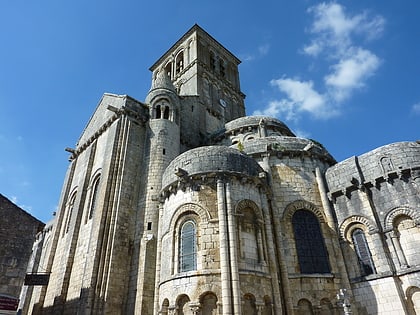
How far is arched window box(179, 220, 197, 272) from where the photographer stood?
12289 millimetres

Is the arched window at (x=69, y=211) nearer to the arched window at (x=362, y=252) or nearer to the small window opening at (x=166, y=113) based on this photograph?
the small window opening at (x=166, y=113)

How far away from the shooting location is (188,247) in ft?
41.6

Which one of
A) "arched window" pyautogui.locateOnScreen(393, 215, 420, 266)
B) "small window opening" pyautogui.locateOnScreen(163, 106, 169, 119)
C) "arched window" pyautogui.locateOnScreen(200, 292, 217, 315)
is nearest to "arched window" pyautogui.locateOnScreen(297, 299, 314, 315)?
"arched window" pyautogui.locateOnScreen(200, 292, 217, 315)

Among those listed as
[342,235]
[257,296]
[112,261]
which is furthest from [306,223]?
[112,261]

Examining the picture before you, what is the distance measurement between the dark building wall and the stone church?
4659 mm

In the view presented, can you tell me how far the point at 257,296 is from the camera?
1148cm

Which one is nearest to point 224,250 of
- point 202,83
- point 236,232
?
point 236,232

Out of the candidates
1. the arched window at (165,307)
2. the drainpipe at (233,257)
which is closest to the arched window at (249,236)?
the drainpipe at (233,257)

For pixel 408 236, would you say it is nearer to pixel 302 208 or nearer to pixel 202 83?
pixel 302 208

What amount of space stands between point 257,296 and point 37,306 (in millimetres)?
13457

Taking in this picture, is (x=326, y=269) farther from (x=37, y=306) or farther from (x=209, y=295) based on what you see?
(x=37, y=306)

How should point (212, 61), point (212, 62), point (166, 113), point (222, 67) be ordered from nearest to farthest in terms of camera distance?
point (166, 113)
point (212, 62)
point (212, 61)
point (222, 67)

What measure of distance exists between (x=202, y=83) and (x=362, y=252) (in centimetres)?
2074

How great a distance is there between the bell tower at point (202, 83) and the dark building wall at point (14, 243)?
38.7 feet
